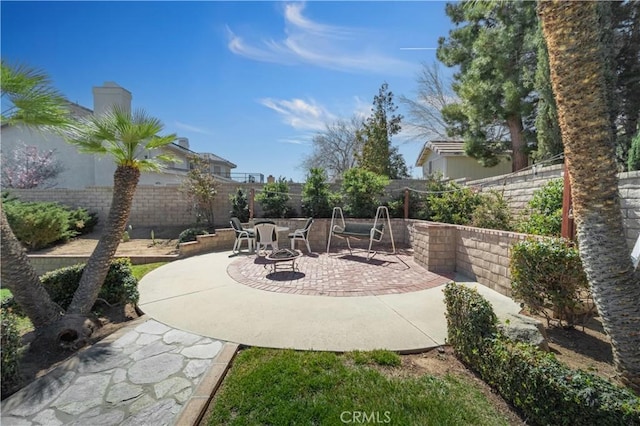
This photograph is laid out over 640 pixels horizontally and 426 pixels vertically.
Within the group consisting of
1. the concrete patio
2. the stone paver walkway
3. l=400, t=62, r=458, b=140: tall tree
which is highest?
l=400, t=62, r=458, b=140: tall tree

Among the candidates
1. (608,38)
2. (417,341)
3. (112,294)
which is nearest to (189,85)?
(112,294)

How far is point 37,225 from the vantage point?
357 inches

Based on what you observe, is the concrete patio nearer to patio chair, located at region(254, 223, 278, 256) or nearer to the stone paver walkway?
the stone paver walkway

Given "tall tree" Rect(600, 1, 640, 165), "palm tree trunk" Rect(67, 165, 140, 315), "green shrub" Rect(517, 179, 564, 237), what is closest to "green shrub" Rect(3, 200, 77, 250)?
"palm tree trunk" Rect(67, 165, 140, 315)

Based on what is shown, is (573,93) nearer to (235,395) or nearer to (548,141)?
(235,395)

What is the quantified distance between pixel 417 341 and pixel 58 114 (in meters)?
5.24

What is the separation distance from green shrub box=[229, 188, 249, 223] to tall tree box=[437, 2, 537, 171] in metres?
11.0

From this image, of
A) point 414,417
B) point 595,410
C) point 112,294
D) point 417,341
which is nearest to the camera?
point 595,410

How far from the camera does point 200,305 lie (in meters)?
4.41

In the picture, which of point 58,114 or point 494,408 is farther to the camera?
point 58,114

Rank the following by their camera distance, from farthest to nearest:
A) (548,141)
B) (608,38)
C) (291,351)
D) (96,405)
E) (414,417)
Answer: (548,141) → (608,38) → (291,351) → (96,405) → (414,417)

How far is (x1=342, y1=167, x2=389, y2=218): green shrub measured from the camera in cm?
1069

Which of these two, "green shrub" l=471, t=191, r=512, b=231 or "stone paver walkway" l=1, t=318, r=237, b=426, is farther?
"green shrub" l=471, t=191, r=512, b=231

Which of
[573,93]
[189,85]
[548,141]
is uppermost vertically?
[189,85]
